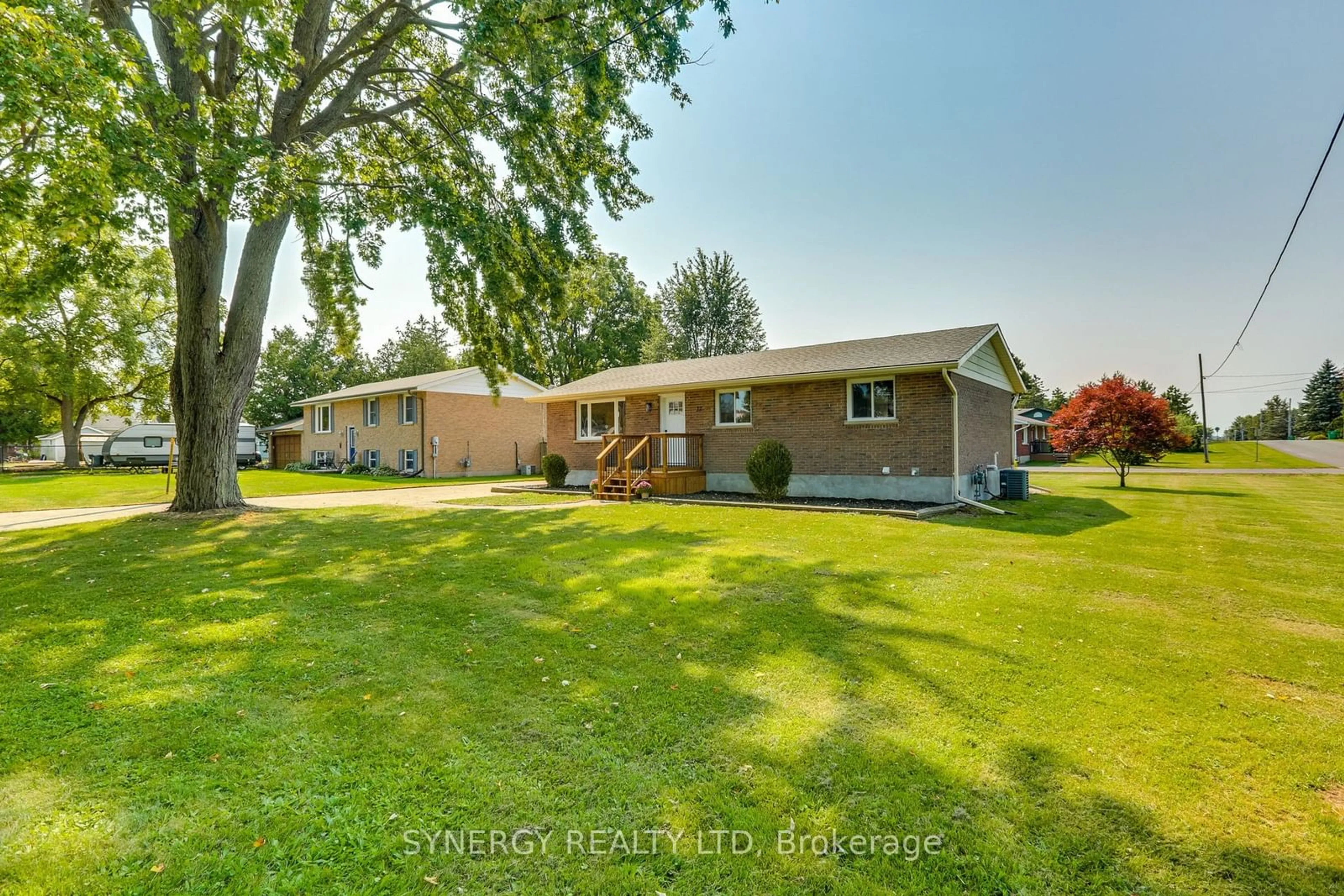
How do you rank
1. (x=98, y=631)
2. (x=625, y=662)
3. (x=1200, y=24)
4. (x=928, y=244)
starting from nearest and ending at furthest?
1. (x=625, y=662)
2. (x=98, y=631)
3. (x=1200, y=24)
4. (x=928, y=244)

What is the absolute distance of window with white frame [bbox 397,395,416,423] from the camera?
25.8m

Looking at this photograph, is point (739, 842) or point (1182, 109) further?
point (1182, 109)

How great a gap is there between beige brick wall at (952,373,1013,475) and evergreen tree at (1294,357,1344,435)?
78041 millimetres

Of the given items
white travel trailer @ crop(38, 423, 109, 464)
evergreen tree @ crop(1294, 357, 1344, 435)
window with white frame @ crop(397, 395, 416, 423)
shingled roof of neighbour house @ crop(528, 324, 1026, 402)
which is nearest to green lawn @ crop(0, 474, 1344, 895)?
shingled roof of neighbour house @ crop(528, 324, 1026, 402)

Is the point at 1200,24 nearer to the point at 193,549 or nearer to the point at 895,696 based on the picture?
the point at 895,696

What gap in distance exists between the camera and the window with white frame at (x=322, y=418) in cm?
3098

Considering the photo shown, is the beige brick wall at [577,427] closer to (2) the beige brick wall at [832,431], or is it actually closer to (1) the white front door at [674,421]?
(1) the white front door at [674,421]

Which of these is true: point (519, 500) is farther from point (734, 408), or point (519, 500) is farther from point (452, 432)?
point (452, 432)

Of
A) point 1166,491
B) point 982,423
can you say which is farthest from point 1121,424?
point 982,423

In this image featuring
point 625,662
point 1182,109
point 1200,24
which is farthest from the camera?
point 1182,109

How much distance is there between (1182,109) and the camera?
37.5 feet

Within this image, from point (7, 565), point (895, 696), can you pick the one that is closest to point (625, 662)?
point (895, 696)

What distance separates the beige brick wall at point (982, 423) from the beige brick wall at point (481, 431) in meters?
16.8

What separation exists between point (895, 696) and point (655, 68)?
1157 centimetres
